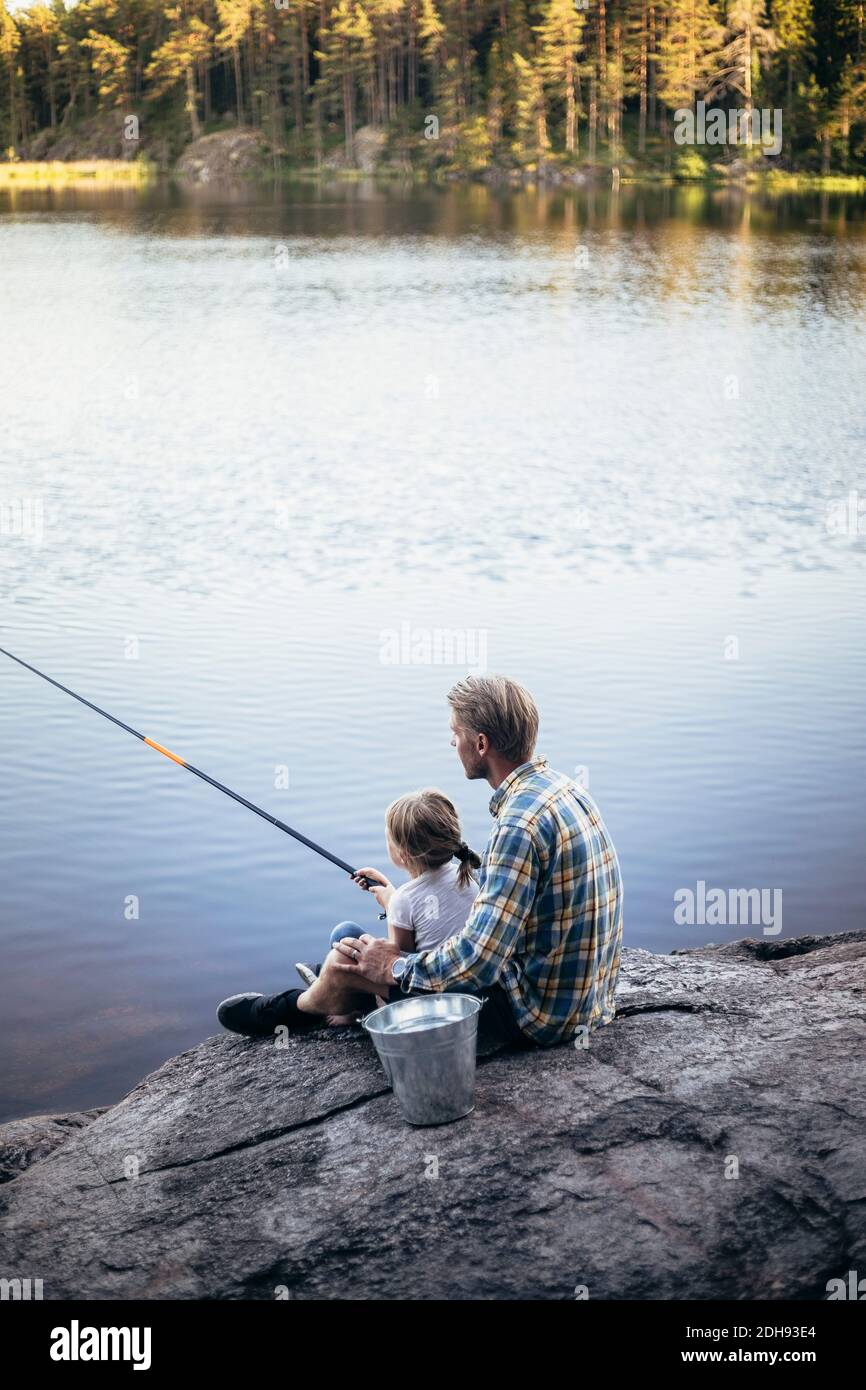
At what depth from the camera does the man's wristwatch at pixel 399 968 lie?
3.16m

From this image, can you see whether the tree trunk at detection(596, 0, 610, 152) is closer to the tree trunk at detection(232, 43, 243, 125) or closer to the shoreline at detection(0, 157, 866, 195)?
the shoreline at detection(0, 157, 866, 195)

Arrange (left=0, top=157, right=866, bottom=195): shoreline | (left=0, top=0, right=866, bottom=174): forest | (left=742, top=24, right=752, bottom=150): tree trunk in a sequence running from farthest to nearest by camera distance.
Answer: (left=0, top=0, right=866, bottom=174): forest
(left=742, top=24, right=752, bottom=150): tree trunk
(left=0, top=157, right=866, bottom=195): shoreline

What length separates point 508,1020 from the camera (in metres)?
3.28

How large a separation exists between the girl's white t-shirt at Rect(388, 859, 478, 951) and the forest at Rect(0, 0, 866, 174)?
46.0 meters

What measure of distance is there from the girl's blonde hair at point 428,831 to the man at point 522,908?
11 centimetres

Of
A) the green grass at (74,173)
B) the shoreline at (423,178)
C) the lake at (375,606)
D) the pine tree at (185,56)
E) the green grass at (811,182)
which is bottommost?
the lake at (375,606)

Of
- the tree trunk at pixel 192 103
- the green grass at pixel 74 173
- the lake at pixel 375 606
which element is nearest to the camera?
the lake at pixel 375 606

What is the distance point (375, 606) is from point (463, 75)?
170 ft

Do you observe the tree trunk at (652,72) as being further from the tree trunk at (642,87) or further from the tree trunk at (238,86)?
the tree trunk at (238,86)

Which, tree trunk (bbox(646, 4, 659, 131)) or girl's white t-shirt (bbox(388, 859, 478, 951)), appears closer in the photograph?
girl's white t-shirt (bbox(388, 859, 478, 951))

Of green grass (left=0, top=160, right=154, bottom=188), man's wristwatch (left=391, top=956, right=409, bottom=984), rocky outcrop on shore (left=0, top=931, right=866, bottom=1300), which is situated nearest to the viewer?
rocky outcrop on shore (left=0, top=931, right=866, bottom=1300)

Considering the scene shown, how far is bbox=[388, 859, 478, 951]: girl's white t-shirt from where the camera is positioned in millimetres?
3301

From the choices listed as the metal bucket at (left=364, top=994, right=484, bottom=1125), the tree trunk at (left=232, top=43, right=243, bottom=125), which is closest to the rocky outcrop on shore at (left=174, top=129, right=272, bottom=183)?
the tree trunk at (left=232, top=43, right=243, bottom=125)

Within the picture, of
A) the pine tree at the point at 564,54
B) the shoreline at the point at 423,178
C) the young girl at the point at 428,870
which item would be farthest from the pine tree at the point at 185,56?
the young girl at the point at 428,870
